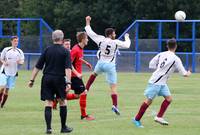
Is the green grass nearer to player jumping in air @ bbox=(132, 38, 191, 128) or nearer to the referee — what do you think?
player jumping in air @ bbox=(132, 38, 191, 128)

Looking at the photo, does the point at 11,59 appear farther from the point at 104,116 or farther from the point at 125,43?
the point at 125,43

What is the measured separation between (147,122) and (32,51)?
33625 millimetres

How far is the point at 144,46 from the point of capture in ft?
153

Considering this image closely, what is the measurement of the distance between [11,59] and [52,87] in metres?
6.75

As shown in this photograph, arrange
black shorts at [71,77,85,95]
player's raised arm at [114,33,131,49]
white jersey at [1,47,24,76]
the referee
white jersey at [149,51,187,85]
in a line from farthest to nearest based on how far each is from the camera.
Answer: white jersey at [1,47,24,76]
player's raised arm at [114,33,131,49]
black shorts at [71,77,85,95]
white jersey at [149,51,187,85]
the referee

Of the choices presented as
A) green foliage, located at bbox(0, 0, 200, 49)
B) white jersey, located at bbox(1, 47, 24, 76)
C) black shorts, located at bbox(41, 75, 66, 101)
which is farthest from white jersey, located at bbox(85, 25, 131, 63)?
green foliage, located at bbox(0, 0, 200, 49)

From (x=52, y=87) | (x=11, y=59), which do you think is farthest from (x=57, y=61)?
(x=11, y=59)

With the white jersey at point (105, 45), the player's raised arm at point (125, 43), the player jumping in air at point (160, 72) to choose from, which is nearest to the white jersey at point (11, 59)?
the white jersey at point (105, 45)

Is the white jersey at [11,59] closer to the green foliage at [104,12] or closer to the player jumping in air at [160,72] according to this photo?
the player jumping in air at [160,72]

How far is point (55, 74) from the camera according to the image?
43.4 feet

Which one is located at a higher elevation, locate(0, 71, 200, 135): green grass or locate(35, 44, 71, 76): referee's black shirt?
locate(35, 44, 71, 76): referee's black shirt

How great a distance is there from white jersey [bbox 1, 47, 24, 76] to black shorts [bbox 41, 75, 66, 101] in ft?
21.6

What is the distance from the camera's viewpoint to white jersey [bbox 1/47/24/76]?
64.5 ft

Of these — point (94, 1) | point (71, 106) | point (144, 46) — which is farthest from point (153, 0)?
point (71, 106)
